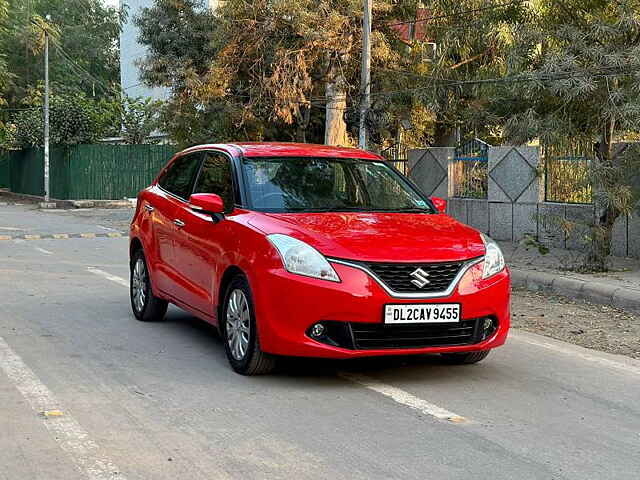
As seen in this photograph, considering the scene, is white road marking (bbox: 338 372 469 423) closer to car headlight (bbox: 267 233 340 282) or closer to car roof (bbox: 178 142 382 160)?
car headlight (bbox: 267 233 340 282)

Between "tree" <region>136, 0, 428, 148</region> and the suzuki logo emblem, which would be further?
"tree" <region>136, 0, 428, 148</region>

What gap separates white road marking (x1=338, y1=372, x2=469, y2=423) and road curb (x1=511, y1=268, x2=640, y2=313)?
4.62 meters

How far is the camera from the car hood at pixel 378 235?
A: 664 centimetres

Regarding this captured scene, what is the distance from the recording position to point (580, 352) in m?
8.36

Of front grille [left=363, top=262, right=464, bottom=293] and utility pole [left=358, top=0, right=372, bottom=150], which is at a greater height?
utility pole [left=358, top=0, right=372, bottom=150]

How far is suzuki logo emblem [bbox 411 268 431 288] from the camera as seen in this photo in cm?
662

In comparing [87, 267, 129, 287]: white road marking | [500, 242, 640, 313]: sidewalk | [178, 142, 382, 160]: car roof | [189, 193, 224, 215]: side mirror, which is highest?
[178, 142, 382, 160]: car roof

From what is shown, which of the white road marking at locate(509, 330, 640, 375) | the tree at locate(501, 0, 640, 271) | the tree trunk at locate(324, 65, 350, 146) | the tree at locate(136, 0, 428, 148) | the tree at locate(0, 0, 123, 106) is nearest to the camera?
the white road marking at locate(509, 330, 640, 375)

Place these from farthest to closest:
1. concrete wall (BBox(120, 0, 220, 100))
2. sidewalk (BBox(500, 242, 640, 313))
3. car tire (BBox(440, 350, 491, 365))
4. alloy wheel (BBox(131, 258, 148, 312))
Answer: concrete wall (BBox(120, 0, 220, 100)) → sidewalk (BBox(500, 242, 640, 313)) → alloy wheel (BBox(131, 258, 148, 312)) → car tire (BBox(440, 350, 491, 365))

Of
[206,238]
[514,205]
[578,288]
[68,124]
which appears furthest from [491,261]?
[68,124]

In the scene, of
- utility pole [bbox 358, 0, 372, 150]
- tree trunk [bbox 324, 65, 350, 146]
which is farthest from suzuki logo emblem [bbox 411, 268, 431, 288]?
tree trunk [bbox 324, 65, 350, 146]

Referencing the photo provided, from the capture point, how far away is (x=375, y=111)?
20141 mm

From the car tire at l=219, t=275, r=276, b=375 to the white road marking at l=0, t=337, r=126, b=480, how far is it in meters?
1.28

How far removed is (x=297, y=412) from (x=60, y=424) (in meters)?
1.33
